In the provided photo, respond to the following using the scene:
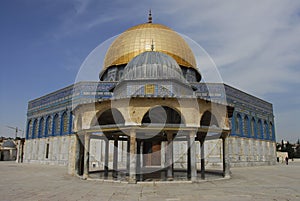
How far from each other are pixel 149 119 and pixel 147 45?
30.8 feet

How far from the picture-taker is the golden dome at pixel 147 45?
21609mm

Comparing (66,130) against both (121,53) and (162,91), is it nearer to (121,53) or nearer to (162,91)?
(121,53)

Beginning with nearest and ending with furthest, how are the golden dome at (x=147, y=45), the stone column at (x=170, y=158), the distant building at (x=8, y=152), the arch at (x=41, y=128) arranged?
1. the stone column at (x=170, y=158)
2. the golden dome at (x=147, y=45)
3. the arch at (x=41, y=128)
4. the distant building at (x=8, y=152)

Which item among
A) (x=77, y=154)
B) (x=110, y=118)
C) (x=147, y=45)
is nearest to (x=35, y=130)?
(x=147, y=45)

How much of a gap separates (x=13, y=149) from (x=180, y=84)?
129 feet

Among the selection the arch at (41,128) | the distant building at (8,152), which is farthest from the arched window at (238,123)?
the distant building at (8,152)

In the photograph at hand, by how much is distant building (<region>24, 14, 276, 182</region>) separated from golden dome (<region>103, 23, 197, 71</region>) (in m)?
0.09

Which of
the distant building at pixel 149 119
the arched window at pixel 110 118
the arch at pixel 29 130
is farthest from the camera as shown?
the arch at pixel 29 130

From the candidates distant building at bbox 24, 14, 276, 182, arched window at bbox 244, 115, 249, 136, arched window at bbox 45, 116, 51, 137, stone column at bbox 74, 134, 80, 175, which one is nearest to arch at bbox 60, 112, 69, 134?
distant building at bbox 24, 14, 276, 182

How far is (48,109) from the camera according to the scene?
27.3 m

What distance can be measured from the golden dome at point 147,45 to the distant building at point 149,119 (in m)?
0.09

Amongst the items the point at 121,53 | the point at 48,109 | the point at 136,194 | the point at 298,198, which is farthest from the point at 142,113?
the point at 48,109

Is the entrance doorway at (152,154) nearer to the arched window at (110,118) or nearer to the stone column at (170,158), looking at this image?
the arched window at (110,118)

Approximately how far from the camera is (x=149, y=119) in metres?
14.2
